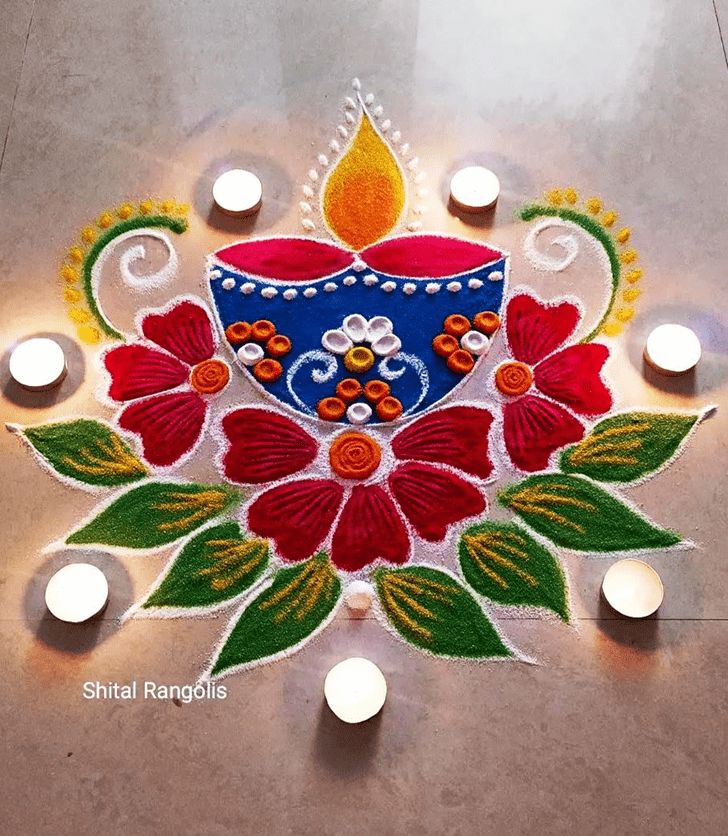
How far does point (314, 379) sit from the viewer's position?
147cm

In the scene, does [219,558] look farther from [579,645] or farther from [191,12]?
[191,12]

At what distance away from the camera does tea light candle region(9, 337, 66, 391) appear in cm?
145

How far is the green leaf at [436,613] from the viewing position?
1.27 m

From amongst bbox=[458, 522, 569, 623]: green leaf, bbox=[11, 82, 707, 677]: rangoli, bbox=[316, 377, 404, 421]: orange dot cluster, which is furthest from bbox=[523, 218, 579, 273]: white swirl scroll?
bbox=[458, 522, 569, 623]: green leaf

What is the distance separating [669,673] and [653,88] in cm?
112

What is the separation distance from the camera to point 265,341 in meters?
1.50

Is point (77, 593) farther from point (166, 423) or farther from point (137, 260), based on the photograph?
point (137, 260)

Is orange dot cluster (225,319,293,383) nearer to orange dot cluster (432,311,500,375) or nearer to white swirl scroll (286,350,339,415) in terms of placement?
white swirl scroll (286,350,339,415)

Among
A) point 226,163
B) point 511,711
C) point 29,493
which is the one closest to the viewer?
point 511,711

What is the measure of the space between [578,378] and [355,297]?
0.40m

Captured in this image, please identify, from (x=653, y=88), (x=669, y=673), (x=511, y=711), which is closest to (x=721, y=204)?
(x=653, y=88)

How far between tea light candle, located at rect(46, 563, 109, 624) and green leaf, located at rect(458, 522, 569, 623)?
1.74 ft

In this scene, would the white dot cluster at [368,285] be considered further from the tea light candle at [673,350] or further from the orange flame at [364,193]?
the tea light candle at [673,350]

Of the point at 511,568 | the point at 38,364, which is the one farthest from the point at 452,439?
the point at 38,364
